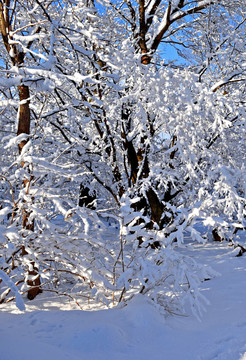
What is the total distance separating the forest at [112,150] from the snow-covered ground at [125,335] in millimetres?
275

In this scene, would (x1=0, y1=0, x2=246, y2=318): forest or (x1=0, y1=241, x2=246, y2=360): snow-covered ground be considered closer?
(x1=0, y1=241, x2=246, y2=360): snow-covered ground

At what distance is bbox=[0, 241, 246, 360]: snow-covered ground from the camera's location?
2.05 metres

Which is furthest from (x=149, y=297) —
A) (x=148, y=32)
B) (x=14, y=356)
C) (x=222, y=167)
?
(x=148, y=32)

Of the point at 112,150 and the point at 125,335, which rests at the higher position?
the point at 112,150

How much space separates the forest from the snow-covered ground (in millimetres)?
275

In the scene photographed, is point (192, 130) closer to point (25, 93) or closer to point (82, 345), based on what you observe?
point (25, 93)

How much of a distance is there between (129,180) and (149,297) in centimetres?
335

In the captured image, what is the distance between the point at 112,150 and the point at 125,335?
3.99 metres

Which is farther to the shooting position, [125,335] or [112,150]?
[112,150]

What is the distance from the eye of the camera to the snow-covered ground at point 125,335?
6.74 ft

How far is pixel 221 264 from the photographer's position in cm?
582

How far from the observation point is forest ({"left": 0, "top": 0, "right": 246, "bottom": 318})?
9.55ft

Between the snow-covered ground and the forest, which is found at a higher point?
the forest

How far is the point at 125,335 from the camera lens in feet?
7.91
